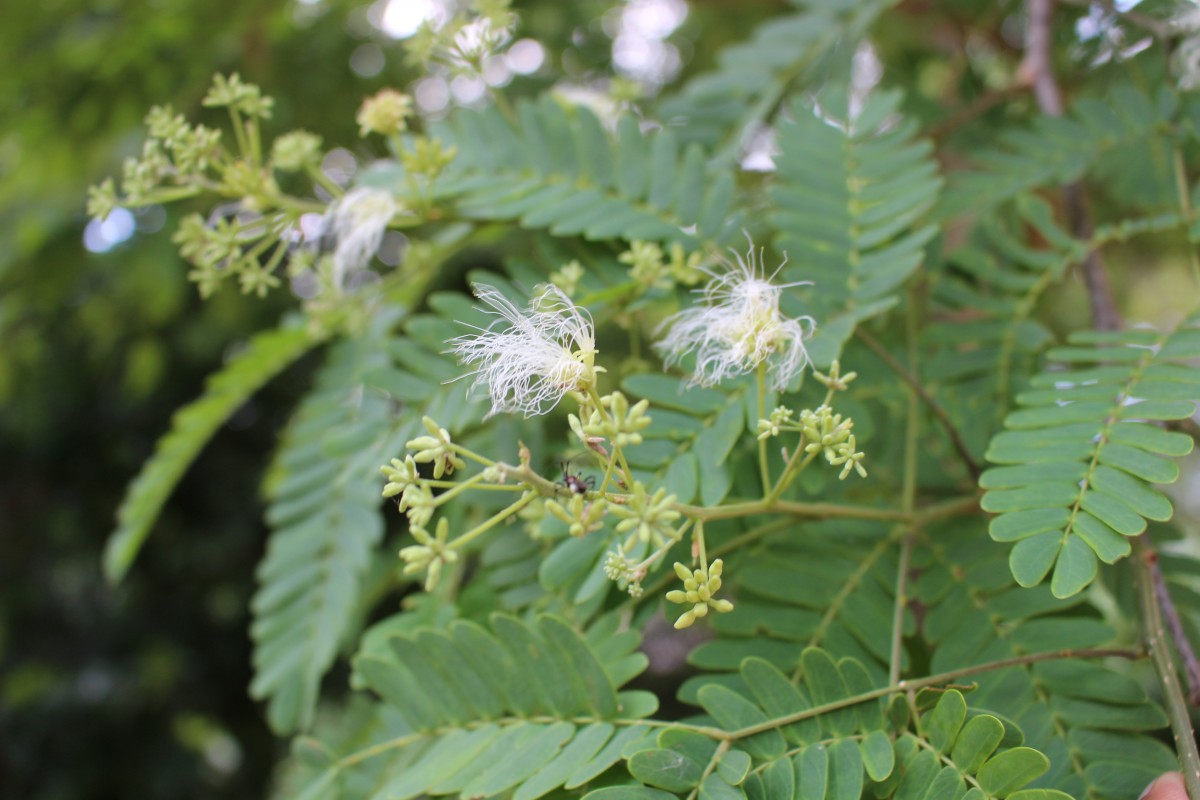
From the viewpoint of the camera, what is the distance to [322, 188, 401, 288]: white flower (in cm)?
127

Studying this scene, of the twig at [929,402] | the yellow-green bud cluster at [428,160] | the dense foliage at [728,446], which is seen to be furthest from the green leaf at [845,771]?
the yellow-green bud cluster at [428,160]

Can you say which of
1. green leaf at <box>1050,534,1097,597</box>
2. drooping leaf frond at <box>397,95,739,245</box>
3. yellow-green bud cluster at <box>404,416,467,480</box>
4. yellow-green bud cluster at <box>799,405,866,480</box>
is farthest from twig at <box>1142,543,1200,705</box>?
yellow-green bud cluster at <box>404,416,467,480</box>

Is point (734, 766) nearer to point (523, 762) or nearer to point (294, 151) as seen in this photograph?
point (523, 762)

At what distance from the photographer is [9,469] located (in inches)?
140

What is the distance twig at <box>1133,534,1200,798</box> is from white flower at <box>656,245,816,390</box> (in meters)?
0.41

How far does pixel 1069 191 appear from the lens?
61.8 inches

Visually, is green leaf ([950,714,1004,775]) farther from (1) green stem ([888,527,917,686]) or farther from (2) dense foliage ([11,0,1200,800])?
(1) green stem ([888,527,917,686])

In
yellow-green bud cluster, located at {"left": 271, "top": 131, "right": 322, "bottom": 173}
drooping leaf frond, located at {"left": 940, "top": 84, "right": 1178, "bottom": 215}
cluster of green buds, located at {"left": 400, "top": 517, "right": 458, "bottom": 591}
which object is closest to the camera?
cluster of green buds, located at {"left": 400, "top": 517, "right": 458, "bottom": 591}

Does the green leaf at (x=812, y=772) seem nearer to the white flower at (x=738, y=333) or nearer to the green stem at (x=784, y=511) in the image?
the green stem at (x=784, y=511)

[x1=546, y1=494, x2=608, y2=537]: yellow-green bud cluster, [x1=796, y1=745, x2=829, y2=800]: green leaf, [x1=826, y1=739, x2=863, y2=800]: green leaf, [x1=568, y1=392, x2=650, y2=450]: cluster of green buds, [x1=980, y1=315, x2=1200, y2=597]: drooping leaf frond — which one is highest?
[x1=568, y1=392, x2=650, y2=450]: cluster of green buds

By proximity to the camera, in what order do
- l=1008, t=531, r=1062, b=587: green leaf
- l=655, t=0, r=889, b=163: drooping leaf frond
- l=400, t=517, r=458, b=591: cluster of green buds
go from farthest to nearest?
l=655, t=0, r=889, b=163: drooping leaf frond → l=1008, t=531, r=1062, b=587: green leaf → l=400, t=517, r=458, b=591: cluster of green buds

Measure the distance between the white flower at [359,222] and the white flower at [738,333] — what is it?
46 centimetres

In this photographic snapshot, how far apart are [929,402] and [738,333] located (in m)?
0.29

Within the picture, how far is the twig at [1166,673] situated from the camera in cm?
76
